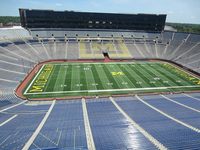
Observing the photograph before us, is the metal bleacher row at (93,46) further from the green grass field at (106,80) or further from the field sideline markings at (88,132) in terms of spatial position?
the field sideline markings at (88,132)

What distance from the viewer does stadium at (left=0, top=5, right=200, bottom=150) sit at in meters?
18.1

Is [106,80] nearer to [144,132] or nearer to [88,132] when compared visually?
[88,132]

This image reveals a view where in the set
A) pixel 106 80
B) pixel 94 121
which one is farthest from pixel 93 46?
pixel 94 121

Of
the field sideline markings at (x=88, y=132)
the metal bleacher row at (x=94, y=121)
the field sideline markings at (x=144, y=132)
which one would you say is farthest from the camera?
the metal bleacher row at (x=94, y=121)

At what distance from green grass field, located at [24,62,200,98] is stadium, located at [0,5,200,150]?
0.20 m

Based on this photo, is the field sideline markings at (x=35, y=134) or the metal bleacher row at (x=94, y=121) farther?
the metal bleacher row at (x=94, y=121)

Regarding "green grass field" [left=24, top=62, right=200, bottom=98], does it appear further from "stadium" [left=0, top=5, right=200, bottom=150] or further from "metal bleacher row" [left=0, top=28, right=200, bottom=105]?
"metal bleacher row" [left=0, top=28, right=200, bottom=105]

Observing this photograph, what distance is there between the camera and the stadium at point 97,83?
18138 mm

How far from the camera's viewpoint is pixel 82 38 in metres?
79.5

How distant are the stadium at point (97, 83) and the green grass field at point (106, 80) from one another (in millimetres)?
204

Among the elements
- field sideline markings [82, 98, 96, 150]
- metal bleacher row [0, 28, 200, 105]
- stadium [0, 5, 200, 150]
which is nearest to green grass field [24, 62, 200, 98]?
stadium [0, 5, 200, 150]

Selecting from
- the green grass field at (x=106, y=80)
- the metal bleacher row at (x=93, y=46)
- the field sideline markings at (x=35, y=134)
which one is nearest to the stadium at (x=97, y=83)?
the field sideline markings at (x=35, y=134)

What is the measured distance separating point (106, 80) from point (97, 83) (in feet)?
9.73

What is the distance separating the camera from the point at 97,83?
45031mm
